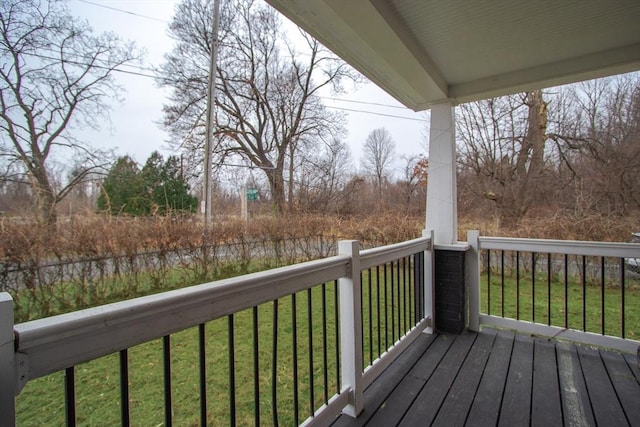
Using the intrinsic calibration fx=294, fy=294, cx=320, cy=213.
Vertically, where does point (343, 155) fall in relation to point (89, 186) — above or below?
above

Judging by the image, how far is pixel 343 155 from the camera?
7.71m

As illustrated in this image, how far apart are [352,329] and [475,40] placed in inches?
90.1

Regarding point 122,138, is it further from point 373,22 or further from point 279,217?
point 373,22

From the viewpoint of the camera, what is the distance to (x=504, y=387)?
6.68 feet

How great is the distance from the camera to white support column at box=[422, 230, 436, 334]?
115 inches

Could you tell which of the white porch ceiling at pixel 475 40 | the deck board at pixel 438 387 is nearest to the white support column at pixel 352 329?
the deck board at pixel 438 387

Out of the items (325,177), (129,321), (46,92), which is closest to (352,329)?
(129,321)

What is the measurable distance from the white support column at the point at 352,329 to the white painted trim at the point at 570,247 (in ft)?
6.42

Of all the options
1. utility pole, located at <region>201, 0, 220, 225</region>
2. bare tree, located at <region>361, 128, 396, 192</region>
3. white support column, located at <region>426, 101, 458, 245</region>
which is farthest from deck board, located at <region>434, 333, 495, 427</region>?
bare tree, located at <region>361, 128, 396, 192</region>

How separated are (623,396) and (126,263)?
14.9ft

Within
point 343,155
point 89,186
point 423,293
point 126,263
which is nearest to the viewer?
point 423,293

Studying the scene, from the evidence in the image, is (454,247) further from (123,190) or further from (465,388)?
(123,190)

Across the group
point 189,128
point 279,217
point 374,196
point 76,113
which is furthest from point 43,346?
point 189,128

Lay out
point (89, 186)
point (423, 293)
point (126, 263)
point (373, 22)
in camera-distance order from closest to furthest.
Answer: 1. point (373, 22)
2. point (423, 293)
3. point (89, 186)
4. point (126, 263)
